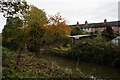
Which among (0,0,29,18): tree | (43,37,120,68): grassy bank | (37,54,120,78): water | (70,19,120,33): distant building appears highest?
(70,19,120,33): distant building

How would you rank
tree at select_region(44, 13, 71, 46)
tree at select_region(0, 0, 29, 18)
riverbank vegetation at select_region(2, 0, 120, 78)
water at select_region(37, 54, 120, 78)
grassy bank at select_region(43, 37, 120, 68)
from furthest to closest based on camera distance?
tree at select_region(44, 13, 71, 46), grassy bank at select_region(43, 37, 120, 68), water at select_region(37, 54, 120, 78), riverbank vegetation at select_region(2, 0, 120, 78), tree at select_region(0, 0, 29, 18)

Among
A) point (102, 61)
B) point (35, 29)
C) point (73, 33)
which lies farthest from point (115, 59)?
point (73, 33)

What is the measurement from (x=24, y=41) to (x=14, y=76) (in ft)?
7.94

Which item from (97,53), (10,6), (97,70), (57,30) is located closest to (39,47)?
(57,30)

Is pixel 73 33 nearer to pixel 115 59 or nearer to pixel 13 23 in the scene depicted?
pixel 115 59

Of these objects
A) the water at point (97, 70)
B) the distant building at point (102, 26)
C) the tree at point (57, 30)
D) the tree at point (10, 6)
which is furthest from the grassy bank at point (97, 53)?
the distant building at point (102, 26)

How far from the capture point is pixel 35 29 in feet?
28.6

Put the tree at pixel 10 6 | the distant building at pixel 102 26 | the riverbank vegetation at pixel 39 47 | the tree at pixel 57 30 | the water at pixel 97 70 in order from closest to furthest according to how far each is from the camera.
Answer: the tree at pixel 10 6 < the riverbank vegetation at pixel 39 47 < the water at pixel 97 70 < the tree at pixel 57 30 < the distant building at pixel 102 26

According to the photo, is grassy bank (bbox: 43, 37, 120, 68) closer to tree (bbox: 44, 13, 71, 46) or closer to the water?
the water

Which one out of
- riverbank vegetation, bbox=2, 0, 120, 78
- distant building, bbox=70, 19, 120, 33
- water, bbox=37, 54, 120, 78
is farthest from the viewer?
distant building, bbox=70, 19, 120, 33

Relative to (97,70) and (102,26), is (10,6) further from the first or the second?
(102,26)

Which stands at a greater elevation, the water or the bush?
the bush

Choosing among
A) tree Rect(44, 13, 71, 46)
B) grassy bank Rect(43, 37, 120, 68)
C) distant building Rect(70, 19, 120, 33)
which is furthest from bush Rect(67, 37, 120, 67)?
distant building Rect(70, 19, 120, 33)

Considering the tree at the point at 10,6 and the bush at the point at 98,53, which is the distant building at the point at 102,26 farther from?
the tree at the point at 10,6
